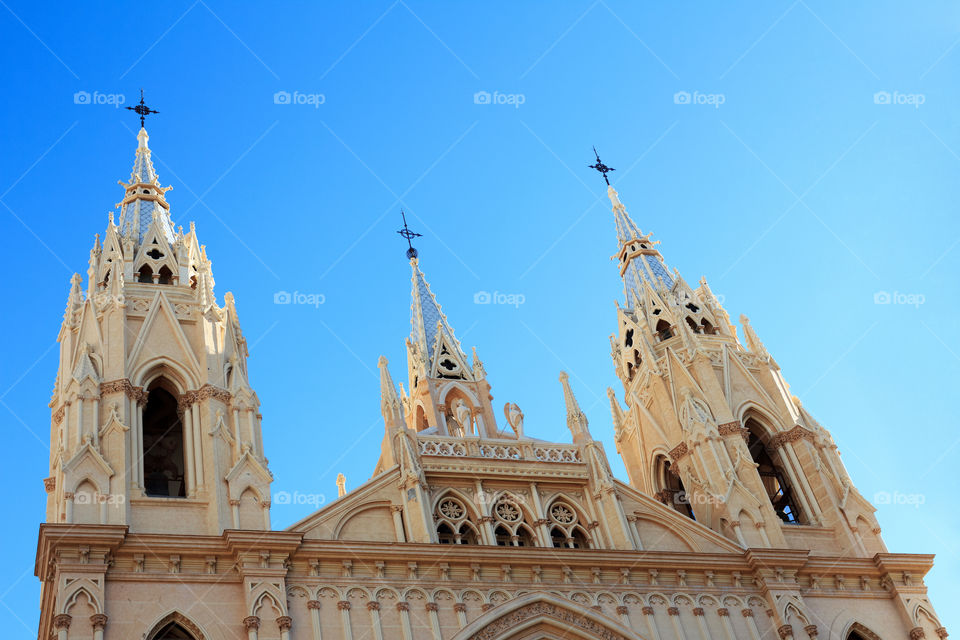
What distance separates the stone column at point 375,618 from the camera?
2289cm

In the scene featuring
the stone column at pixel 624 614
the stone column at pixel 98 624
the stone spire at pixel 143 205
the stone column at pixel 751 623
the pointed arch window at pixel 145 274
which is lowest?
the stone column at pixel 751 623

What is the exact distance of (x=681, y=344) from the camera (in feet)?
114

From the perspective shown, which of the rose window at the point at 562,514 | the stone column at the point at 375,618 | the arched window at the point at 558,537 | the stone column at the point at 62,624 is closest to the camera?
the stone column at the point at 62,624

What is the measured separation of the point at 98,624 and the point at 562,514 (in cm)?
1147

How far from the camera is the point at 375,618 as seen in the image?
75.9ft

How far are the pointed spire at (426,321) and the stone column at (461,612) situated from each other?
438 inches

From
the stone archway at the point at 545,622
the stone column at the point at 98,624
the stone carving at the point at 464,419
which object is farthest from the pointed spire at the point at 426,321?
the stone column at the point at 98,624

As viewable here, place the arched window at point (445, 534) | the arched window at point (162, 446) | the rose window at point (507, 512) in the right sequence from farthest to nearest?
the arched window at point (162, 446) < the rose window at point (507, 512) < the arched window at point (445, 534)

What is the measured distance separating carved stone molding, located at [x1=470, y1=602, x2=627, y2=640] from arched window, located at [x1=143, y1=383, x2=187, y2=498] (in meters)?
8.84

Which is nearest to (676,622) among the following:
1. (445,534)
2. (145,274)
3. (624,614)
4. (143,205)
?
(624,614)

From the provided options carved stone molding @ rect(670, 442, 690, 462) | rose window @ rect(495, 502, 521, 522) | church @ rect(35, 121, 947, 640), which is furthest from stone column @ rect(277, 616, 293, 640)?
carved stone molding @ rect(670, 442, 690, 462)

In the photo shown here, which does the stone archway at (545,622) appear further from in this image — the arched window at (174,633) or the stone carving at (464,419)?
the arched window at (174,633)

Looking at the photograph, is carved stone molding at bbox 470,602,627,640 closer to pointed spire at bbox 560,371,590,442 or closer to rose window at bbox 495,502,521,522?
rose window at bbox 495,502,521,522

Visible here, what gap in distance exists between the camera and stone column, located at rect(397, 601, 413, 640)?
2305cm
